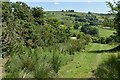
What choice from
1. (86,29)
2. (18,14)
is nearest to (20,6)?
(18,14)

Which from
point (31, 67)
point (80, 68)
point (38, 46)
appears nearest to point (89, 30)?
point (38, 46)

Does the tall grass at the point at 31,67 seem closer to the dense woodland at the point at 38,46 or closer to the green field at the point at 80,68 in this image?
the dense woodland at the point at 38,46

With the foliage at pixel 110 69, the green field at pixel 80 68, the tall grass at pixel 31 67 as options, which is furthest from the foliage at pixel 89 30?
the foliage at pixel 110 69

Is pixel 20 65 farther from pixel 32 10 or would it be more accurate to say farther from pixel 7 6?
pixel 32 10

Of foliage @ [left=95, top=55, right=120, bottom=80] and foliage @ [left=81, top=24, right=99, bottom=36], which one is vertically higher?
foliage @ [left=95, top=55, right=120, bottom=80]

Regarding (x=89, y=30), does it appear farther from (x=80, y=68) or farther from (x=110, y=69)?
(x=110, y=69)

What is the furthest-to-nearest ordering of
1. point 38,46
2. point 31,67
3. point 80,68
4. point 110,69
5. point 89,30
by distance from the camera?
1. point 89,30
2. point 38,46
3. point 80,68
4. point 31,67
5. point 110,69

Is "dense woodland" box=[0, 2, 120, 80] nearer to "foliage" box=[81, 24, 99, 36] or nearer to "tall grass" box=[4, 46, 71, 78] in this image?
"tall grass" box=[4, 46, 71, 78]

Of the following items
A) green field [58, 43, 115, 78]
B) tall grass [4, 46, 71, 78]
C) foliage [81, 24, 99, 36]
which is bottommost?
foliage [81, 24, 99, 36]

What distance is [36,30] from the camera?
84.2 feet

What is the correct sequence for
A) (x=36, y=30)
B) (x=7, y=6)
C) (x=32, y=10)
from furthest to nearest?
(x=32, y=10) → (x=36, y=30) → (x=7, y=6)

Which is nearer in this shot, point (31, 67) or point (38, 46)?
point (31, 67)

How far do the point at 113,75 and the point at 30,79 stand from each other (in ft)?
10.1

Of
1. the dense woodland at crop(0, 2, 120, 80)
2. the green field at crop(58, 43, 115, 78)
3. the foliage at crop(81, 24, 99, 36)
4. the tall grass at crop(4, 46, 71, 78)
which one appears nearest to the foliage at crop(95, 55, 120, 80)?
the dense woodland at crop(0, 2, 120, 80)
